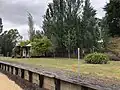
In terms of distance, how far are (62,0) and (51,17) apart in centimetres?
673

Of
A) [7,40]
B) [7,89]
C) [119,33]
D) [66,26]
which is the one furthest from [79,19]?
[7,40]

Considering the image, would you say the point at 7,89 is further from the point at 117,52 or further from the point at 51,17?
the point at 51,17

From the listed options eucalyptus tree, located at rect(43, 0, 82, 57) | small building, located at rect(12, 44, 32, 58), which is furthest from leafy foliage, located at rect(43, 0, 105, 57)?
small building, located at rect(12, 44, 32, 58)

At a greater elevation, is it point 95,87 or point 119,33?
point 119,33

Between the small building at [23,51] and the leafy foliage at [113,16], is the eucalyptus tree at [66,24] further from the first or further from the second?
the leafy foliage at [113,16]

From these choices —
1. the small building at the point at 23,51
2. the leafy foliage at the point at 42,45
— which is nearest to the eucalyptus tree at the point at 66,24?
the leafy foliage at the point at 42,45

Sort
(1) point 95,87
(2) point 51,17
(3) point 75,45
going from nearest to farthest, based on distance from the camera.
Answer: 1. (1) point 95,87
2. (3) point 75,45
3. (2) point 51,17

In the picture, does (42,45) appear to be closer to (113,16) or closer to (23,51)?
(23,51)

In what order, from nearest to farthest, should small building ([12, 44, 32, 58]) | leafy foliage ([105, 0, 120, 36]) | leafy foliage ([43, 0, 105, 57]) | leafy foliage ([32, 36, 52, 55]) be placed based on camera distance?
leafy foliage ([105, 0, 120, 36]) → leafy foliage ([43, 0, 105, 57]) → leafy foliage ([32, 36, 52, 55]) → small building ([12, 44, 32, 58])

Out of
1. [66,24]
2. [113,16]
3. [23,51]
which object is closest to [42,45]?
[66,24]

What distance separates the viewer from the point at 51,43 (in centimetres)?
5688

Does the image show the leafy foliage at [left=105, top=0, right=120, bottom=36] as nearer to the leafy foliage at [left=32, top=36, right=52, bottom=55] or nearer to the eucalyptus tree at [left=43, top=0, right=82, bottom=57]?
the eucalyptus tree at [left=43, top=0, right=82, bottom=57]

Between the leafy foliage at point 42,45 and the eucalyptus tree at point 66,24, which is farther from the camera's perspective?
the leafy foliage at point 42,45

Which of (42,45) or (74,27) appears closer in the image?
(74,27)
